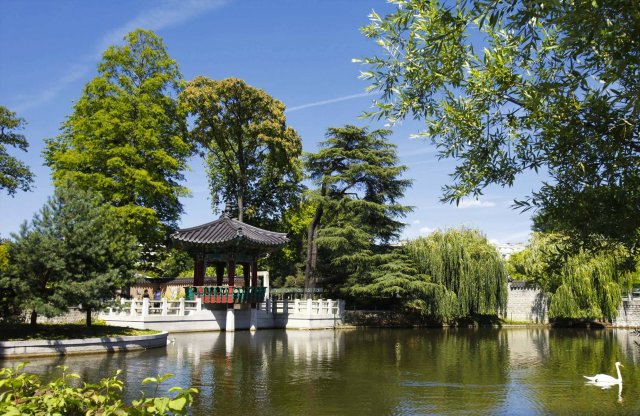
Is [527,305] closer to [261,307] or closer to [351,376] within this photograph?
[261,307]

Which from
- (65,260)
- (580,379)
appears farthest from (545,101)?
(65,260)

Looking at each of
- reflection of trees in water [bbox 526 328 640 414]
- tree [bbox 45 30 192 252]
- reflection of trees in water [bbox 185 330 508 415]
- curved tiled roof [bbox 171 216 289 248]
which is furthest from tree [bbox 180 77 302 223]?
reflection of trees in water [bbox 526 328 640 414]

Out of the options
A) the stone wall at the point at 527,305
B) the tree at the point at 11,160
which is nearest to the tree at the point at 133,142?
the tree at the point at 11,160

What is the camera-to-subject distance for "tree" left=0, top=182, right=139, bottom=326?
41.9 ft

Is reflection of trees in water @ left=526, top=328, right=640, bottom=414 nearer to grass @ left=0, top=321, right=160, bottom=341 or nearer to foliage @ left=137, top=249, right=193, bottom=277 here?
grass @ left=0, top=321, right=160, bottom=341

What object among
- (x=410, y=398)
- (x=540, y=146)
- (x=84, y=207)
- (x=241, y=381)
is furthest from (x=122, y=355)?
(x=540, y=146)

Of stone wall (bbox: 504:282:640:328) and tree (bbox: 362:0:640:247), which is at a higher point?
tree (bbox: 362:0:640:247)

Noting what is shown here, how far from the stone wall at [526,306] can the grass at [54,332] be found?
22.3m

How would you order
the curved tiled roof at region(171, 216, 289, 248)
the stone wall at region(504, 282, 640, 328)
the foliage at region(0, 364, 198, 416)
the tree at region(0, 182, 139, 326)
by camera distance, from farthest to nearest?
the stone wall at region(504, 282, 640, 328) → the curved tiled roof at region(171, 216, 289, 248) → the tree at region(0, 182, 139, 326) → the foliage at region(0, 364, 198, 416)

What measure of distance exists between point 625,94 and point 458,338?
18.6 metres

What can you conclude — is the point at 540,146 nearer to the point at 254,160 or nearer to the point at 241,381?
the point at 241,381

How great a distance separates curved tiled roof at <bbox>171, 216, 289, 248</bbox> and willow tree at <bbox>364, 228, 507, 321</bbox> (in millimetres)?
5430

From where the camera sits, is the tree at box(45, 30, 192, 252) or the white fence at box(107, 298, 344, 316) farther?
the tree at box(45, 30, 192, 252)

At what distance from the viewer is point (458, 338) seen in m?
20.9
